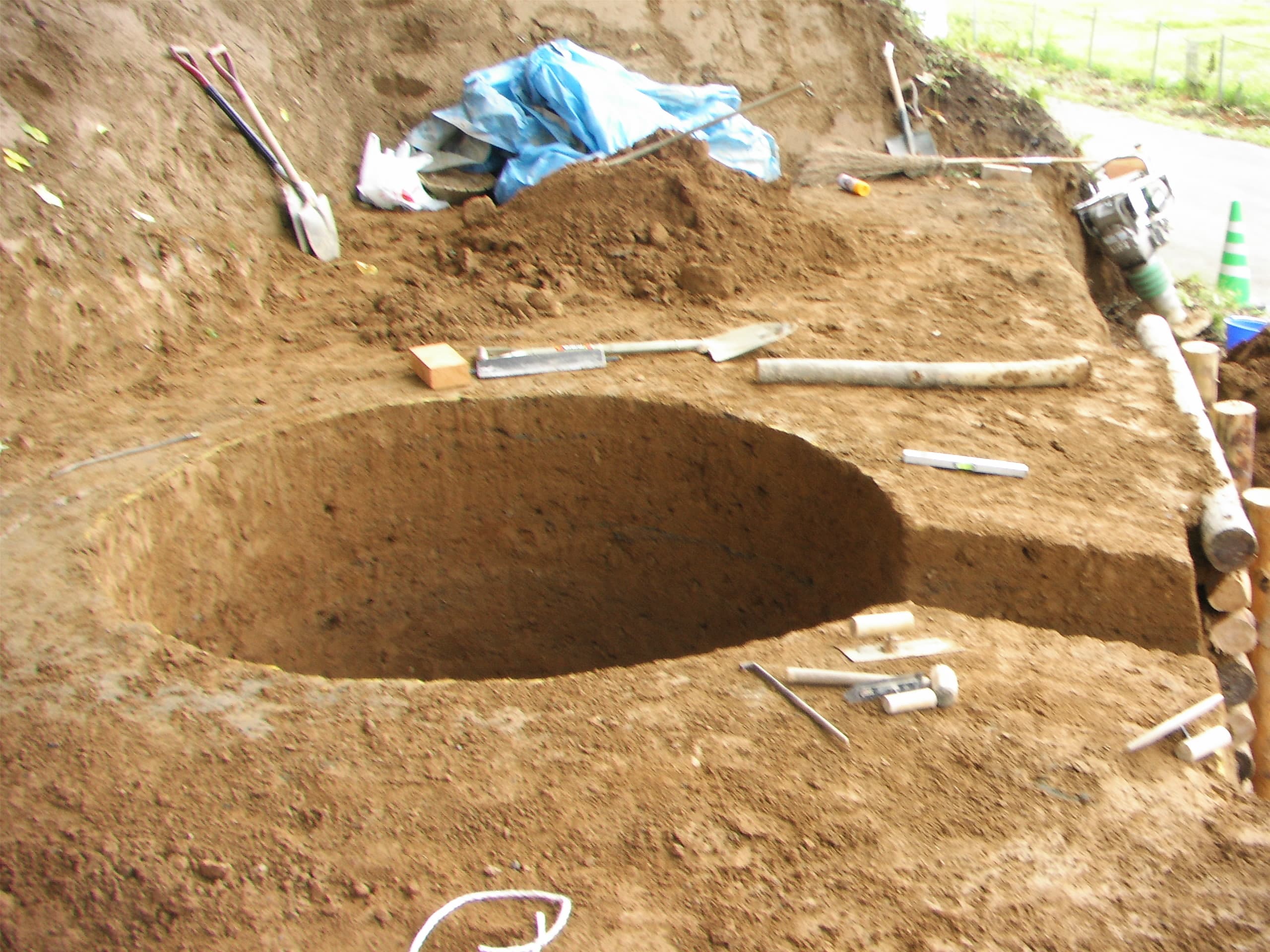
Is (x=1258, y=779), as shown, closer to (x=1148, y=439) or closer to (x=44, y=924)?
(x=1148, y=439)

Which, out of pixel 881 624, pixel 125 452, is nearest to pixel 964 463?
pixel 881 624

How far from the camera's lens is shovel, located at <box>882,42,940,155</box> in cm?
784

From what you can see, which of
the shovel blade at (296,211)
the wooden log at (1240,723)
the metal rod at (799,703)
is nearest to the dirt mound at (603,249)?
the shovel blade at (296,211)

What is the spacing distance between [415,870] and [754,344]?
3.07 meters

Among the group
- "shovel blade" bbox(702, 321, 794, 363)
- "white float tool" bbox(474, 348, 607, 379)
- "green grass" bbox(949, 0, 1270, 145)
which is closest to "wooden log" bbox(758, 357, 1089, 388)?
"shovel blade" bbox(702, 321, 794, 363)

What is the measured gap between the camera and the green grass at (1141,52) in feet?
41.6

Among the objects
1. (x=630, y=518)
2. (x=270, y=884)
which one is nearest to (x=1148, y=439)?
(x=630, y=518)

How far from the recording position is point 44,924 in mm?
2238

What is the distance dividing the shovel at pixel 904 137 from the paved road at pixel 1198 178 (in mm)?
1604

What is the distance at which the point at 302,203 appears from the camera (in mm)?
6090

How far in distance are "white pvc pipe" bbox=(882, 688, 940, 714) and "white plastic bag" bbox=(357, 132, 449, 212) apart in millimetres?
4965

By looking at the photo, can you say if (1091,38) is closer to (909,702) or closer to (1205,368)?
(1205,368)

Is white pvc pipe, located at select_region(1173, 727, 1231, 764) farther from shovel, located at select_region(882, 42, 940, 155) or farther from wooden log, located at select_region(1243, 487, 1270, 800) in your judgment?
shovel, located at select_region(882, 42, 940, 155)

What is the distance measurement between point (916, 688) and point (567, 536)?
241 centimetres
